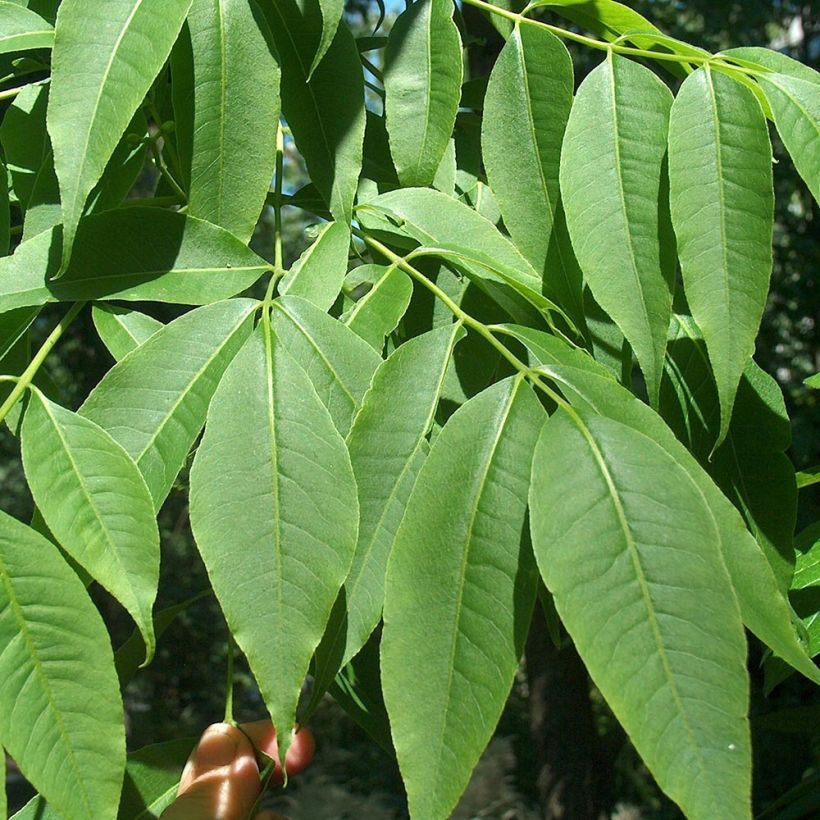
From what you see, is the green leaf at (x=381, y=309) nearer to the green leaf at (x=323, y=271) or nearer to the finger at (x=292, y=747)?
the green leaf at (x=323, y=271)

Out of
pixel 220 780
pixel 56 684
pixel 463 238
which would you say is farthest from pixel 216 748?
pixel 463 238

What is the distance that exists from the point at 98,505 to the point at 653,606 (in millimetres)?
324

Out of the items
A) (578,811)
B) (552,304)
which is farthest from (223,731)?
(578,811)

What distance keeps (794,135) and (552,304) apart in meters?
0.21

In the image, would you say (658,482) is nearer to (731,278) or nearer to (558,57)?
(731,278)

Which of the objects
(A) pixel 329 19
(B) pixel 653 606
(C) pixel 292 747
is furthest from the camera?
(C) pixel 292 747

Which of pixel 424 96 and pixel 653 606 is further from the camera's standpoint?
pixel 424 96

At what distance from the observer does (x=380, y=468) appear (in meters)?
0.62

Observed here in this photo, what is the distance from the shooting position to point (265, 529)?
56cm

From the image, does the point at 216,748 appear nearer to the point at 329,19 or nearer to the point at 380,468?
the point at 380,468

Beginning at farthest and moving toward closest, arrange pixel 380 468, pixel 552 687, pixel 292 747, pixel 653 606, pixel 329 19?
pixel 552 687
pixel 292 747
pixel 329 19
pixel 380 468
pixel 653 606

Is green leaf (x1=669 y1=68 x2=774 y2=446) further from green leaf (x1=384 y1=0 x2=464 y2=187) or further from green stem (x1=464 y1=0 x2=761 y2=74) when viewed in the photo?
green leaf (x1=384 y1=0 x2=464 y2=187)

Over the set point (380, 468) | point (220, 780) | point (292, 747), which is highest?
point (380, 468)

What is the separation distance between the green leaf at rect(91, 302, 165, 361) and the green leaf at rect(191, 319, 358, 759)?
0.57ft
